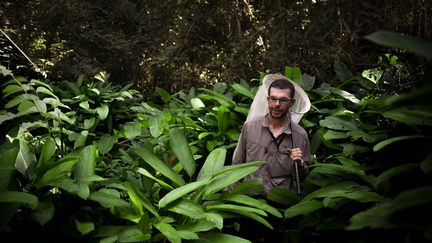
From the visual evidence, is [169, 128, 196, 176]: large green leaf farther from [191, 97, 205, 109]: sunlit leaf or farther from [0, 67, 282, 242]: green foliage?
[191, 97, 205, 109]: sunlit leaf

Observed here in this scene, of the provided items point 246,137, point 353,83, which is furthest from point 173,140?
point 353,83

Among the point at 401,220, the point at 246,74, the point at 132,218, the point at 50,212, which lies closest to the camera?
the point at 401,220

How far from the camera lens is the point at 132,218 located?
216 cm

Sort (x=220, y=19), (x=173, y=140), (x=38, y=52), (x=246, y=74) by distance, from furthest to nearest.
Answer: (x=38, y=52) → (x=220, y=19) → (x=246, y=74) → (x=173, y=140)

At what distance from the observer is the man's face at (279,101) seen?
2908 mm

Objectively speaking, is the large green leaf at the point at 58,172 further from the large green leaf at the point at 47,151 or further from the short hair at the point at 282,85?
the short hair at the point at 282,85

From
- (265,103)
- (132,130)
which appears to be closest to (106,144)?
(132,130)

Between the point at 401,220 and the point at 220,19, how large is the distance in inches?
274

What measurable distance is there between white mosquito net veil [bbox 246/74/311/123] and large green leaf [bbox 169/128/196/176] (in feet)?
2.02

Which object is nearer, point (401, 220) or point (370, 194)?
point (401, 220)

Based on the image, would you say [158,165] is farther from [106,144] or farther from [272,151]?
[106,144]

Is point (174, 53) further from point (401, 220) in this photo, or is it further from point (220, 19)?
point (401, 220)

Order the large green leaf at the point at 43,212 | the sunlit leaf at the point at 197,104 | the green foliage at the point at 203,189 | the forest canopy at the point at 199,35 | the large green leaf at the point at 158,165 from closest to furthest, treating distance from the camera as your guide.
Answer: the large green leaf at the point at 43,212
the green foliage at the point at 203,189
the large green leaf at the point at 158,165
the sunlit leaf at the point at 197,104
the forest canopy at the point at 199,35

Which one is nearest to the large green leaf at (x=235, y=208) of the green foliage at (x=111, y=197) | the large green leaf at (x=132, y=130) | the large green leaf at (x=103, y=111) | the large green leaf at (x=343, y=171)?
the green foliage at (x=111, y=197)
